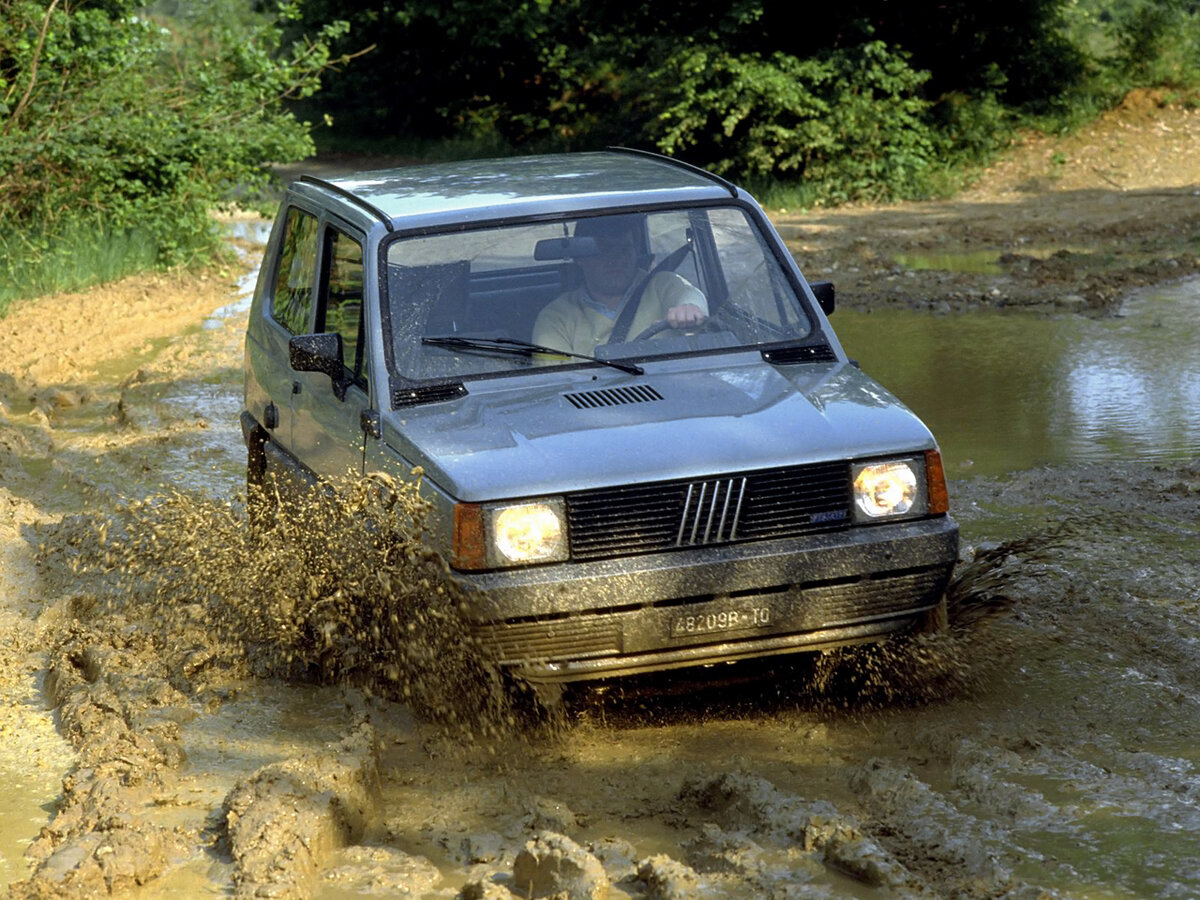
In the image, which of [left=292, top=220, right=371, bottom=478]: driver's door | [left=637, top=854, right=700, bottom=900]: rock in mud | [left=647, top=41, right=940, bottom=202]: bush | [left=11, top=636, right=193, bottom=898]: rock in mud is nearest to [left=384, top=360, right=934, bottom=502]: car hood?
[left=292, top=220, right=371, bottom=478]: driver's door

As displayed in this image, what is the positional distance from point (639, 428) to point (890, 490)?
2.62ft

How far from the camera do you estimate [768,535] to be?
4.79 meters

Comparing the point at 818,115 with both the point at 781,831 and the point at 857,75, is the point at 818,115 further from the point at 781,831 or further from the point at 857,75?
the point at 781,831

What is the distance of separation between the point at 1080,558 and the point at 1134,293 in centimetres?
770

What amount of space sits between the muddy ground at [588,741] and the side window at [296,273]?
0.87 m

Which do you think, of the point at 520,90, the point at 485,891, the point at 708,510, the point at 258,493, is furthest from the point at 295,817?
the point at 520,90

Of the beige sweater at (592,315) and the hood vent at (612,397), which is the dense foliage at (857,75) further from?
the hood vent at (612,397)

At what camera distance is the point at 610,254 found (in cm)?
586

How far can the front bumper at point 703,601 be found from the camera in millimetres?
4613

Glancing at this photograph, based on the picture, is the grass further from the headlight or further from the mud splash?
the headlight

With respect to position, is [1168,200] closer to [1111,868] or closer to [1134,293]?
[1134,293]

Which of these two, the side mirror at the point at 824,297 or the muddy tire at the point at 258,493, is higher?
the side mirror at the point at 824,297

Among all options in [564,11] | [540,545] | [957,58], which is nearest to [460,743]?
[540,545]

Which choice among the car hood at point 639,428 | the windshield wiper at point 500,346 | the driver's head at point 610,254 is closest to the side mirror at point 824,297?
the car hood at point 639,428
